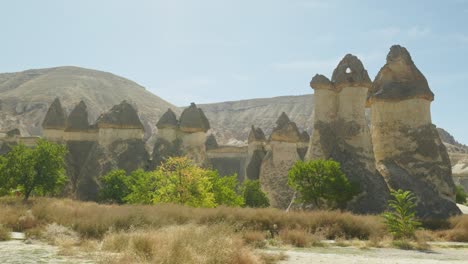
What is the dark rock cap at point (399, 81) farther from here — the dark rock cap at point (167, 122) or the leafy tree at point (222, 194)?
the dark rock cap at point (167, 122)

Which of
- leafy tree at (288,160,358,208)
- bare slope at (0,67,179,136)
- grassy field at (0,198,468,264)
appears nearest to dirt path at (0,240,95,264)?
grassy field at (0,198,468,264)

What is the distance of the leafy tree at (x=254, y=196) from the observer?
30.7m

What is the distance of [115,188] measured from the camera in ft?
105

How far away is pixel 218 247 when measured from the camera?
9.09 meters

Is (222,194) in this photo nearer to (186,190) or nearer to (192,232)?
(186,190)

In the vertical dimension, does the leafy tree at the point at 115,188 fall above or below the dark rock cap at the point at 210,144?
below

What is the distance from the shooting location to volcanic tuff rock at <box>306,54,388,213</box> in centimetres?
2666

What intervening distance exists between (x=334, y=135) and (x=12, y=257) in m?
21.7

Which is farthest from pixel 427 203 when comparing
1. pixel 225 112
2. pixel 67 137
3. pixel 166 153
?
pixel 225 112

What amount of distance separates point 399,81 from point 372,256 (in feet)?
64.6

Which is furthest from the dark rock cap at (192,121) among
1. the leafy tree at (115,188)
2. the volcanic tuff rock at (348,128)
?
the volcanic tuff rock at (348,128)

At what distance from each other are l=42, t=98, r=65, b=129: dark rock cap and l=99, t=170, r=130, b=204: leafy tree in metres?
9.15

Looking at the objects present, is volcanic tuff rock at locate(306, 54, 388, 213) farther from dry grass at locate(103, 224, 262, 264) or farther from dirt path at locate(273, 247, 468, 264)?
dry grass at locate(103, 224, 262, 264)

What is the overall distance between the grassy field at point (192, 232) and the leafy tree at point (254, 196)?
37.6 ft
